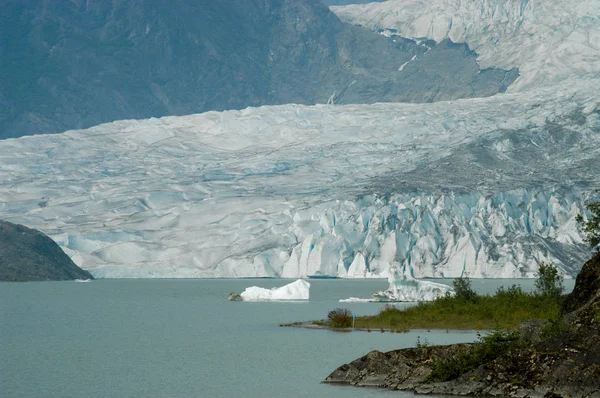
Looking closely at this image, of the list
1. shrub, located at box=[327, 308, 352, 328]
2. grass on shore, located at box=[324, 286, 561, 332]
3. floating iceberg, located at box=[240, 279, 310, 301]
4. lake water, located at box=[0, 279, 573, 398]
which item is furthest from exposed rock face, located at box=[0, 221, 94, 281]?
shrub, located at box=[327, 308, 352, 328]

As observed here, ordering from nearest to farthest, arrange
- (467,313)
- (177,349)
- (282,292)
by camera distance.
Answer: (177,349) < (467,313) < (282,292)

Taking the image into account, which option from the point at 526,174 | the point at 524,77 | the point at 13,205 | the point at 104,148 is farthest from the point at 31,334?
the point at 524,77

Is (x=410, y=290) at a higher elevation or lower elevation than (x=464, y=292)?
lower

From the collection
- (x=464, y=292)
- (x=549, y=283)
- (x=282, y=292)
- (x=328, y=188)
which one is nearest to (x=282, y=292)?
(x=282, y=292)

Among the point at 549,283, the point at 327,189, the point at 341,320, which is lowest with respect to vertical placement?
the point at 341,320

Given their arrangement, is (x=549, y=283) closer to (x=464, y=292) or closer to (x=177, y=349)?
(x=464, y=292)

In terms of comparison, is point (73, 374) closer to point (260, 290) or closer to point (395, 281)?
point (395, 281)
